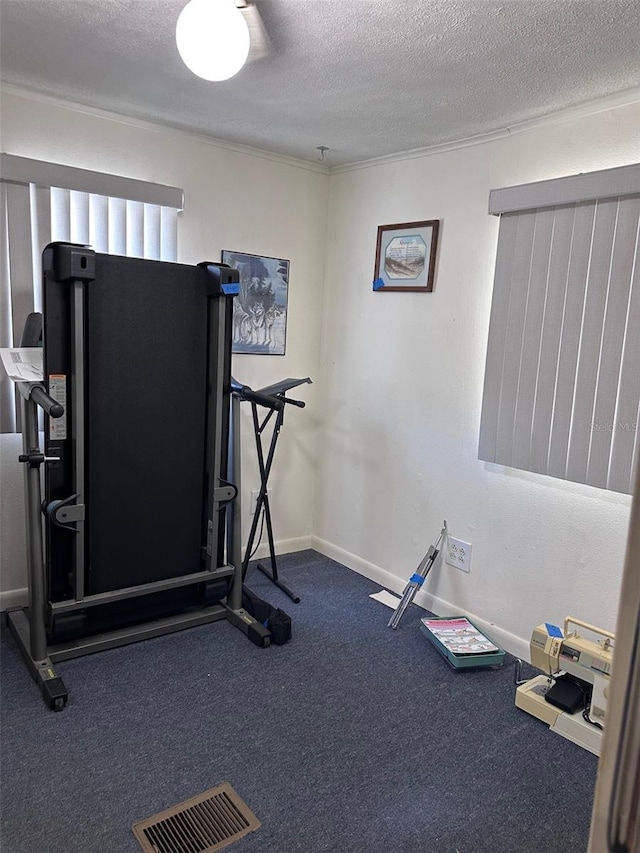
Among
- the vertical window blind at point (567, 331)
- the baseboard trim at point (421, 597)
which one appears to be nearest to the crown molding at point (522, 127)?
the vertical window blind at point (567, 331)

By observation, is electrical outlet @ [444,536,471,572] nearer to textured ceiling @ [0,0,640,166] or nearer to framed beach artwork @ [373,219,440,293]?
framed beach artwork @ [373,219,440,293]

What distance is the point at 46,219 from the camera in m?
2.69

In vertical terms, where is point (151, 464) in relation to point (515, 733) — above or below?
above

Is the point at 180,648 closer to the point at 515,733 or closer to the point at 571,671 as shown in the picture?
the point at 515,733

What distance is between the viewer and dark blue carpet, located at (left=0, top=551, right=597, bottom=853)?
1.75 meters

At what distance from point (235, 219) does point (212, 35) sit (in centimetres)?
164

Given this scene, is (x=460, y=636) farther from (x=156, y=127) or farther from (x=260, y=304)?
(x=156, y=127)

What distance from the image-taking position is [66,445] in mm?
2439

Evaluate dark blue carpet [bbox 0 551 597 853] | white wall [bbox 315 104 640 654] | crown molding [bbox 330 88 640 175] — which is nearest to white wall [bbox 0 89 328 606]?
white wall [bbox 315 104 640 654]

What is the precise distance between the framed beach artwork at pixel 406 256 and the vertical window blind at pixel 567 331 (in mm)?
421

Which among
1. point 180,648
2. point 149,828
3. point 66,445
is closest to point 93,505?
point 66,445

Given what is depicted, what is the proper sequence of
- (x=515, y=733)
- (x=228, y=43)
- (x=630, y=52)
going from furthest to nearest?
(x=515, y=733) < (x=630, y=52) < (x=228, y=43)

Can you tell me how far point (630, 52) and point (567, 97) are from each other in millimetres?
392

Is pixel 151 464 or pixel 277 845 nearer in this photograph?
pixel 277 845
